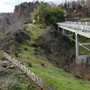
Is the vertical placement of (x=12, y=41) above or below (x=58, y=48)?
above

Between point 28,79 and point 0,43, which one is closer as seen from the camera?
point 28,79

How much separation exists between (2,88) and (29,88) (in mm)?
2296

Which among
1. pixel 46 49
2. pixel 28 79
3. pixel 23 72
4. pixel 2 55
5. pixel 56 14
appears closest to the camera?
pixel 28 79

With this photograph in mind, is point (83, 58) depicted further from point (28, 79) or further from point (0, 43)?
point (28, 79)

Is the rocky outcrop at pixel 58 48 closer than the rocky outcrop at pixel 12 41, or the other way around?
the rocky outcrop at pixel 58 48

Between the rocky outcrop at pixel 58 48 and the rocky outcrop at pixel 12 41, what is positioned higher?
the rocky outcrop at pixel 12 41

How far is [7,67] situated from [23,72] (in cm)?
291

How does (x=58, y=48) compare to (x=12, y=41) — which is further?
(x=58, y=48)

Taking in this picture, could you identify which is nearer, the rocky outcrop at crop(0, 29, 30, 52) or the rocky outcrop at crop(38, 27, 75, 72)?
the rocky outcrop at crop(38, 27, 75, 72)

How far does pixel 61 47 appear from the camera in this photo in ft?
219

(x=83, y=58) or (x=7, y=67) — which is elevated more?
(x=7, y=67)

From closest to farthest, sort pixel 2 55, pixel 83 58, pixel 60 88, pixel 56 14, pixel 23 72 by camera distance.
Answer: pixel 60 88 < pixel 23 72 < pixel 2 55 < pixel 83 58 < pixel 56 14

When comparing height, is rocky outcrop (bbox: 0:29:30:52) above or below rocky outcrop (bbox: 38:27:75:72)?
above

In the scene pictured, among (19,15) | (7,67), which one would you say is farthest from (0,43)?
(19,15)
